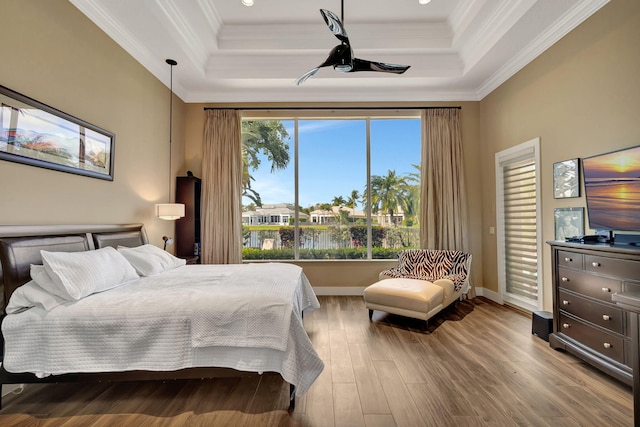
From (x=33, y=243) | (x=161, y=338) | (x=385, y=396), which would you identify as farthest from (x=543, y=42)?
(x=33, y=243)

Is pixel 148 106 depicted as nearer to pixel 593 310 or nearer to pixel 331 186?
pixel 331 186

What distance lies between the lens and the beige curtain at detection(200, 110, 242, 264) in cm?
493

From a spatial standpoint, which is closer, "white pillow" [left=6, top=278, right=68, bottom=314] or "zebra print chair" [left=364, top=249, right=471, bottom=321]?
"white pillow" [left=6, top=278, right=68, bottom=314]

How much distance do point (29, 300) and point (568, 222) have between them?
4827 mm

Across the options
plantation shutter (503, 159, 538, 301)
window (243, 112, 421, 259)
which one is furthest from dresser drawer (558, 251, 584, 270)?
window (243, 112, 421, 259)

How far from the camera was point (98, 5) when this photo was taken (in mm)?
2979

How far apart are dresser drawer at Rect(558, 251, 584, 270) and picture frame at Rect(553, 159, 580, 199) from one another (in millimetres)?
778

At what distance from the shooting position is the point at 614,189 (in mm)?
2586

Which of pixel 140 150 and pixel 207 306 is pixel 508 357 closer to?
pixel 207 306

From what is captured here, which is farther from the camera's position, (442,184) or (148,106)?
(442,184)

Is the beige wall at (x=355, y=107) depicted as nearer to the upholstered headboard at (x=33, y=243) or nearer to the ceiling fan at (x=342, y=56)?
the ceiling fan at (x=342, y=56)

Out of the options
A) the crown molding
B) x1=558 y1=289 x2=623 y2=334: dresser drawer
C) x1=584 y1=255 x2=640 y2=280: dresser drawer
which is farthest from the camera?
the crown molding

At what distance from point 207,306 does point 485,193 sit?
4601mm

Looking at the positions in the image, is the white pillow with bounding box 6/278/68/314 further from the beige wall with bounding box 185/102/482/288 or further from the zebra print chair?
the beige wall with bounding box 185/102/482/288
